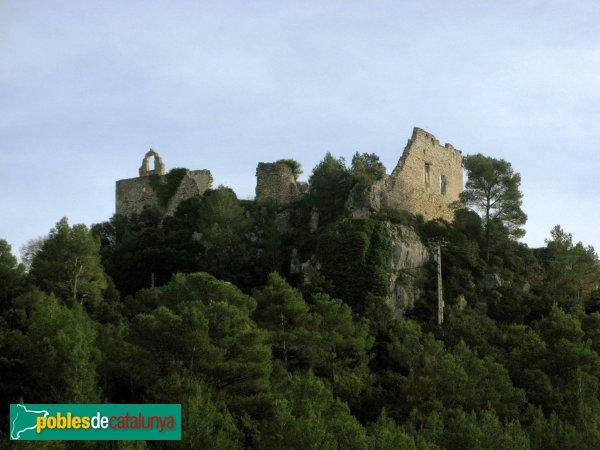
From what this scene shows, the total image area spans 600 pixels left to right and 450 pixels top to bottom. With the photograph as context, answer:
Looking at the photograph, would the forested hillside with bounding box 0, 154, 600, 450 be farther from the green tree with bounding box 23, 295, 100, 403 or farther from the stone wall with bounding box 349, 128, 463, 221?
the stone wall with bounding box 349, 128, 463, 221

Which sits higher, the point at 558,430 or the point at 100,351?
the point at 100,351

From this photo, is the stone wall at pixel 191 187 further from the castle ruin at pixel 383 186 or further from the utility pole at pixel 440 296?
the utility pole at pixel 440 296

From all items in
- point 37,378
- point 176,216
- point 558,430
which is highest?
point 176,216

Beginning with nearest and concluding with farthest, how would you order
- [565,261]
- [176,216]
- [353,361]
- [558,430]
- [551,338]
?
[558,430], [353,361], [551,338], [565,261], [176,216]

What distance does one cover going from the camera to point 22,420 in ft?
80.2

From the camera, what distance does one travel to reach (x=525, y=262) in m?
44.3

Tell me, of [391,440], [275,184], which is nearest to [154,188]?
[275,184]

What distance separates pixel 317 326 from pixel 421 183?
15.1 m

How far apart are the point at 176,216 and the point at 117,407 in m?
22.8

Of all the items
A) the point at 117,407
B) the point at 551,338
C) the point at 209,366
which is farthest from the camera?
the point at 551,338

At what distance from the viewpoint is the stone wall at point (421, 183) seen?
4250cm

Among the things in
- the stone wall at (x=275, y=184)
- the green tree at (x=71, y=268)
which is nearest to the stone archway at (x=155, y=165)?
the stone wall at (x=275, y=184)

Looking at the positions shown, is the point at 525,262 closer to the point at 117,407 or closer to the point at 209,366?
the point at 209,366

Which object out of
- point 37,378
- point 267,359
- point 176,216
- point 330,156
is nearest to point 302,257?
point 330,156
